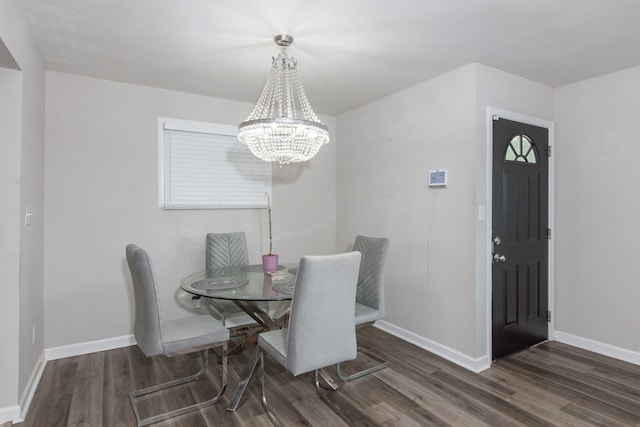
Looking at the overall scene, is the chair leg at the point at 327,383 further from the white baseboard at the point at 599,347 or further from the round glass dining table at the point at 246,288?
the white baseboard at the point at 599,347

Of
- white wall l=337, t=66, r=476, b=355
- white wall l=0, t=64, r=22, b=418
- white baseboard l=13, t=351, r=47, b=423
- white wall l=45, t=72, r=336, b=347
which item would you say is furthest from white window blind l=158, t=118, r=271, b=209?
white baseboard l=13, t=351, r=47, b=423

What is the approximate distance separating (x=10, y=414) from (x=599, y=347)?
4254mm

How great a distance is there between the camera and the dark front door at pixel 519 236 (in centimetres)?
293

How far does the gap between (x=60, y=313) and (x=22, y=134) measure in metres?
1.60

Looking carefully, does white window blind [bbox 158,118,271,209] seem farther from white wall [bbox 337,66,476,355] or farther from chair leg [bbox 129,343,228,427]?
chair leg [bbox 129,343,228,427]

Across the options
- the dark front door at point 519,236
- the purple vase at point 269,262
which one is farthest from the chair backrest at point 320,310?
the dark front door at point 519,236

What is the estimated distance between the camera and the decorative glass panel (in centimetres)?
302

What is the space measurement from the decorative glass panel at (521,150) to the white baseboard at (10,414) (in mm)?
3752

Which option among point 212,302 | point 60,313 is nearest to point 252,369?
point 212,302

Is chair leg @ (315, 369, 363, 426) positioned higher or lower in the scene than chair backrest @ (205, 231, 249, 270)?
lower

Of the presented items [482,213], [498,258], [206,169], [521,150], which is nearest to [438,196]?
[482,213]

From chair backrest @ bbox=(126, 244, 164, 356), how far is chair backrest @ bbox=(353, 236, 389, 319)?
154 cm

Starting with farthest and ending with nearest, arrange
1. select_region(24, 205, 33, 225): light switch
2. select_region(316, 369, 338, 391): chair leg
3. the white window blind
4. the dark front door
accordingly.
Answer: the white window blind, the dark front door, select_region(316, 369, 338, 391): chair leg, select_region(24, 205, 33, 225): light switch

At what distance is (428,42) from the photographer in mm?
2416
